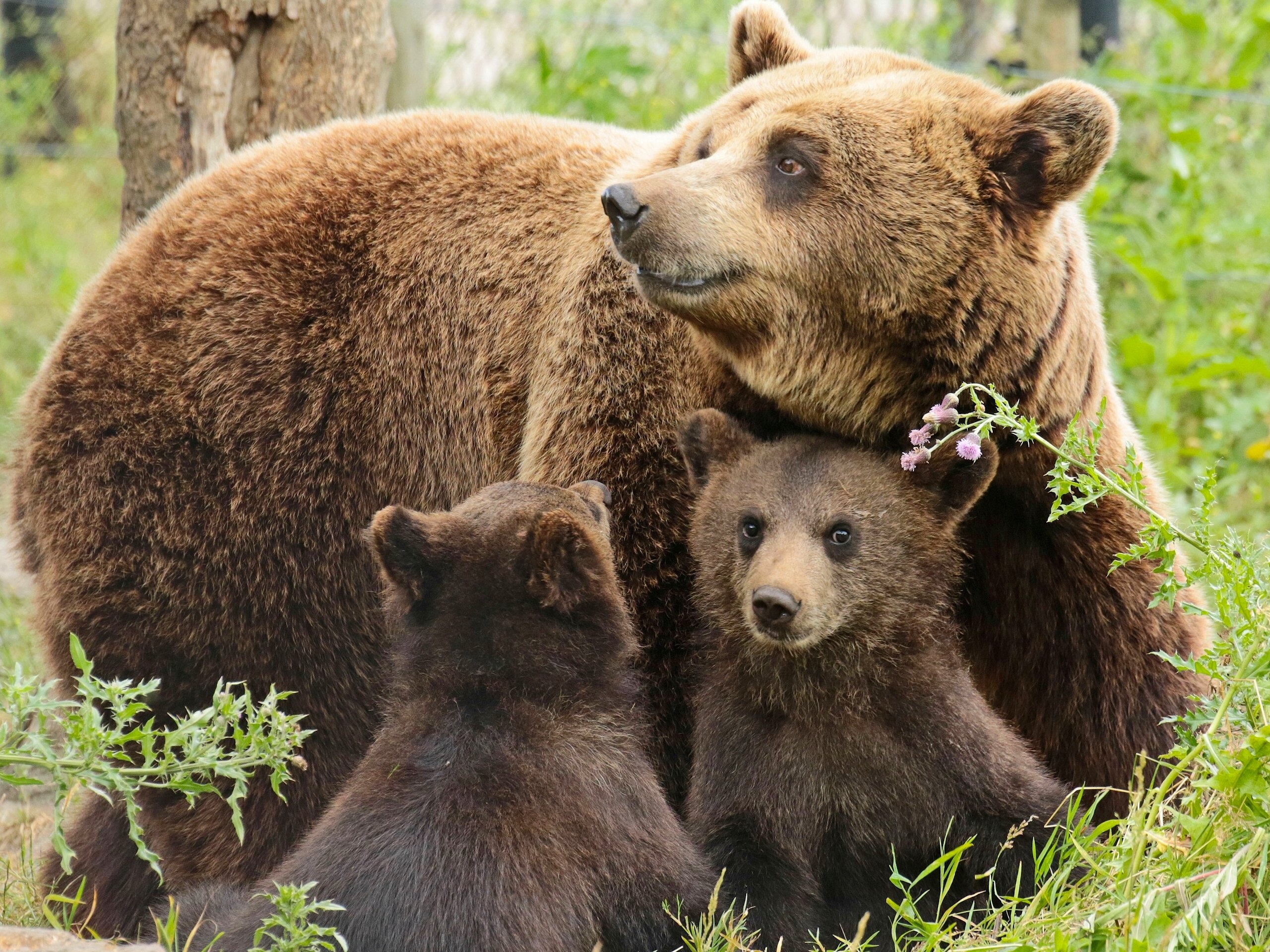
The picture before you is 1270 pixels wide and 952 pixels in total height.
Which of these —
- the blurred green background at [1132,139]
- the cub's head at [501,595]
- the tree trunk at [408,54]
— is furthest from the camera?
the blurred green background at [1132,139]

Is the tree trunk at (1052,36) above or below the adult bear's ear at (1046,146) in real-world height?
above

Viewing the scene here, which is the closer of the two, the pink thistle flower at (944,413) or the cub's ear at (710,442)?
the pink thistle flower at (944,413)

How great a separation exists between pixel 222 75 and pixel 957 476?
388cm

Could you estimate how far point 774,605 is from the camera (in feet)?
12.7

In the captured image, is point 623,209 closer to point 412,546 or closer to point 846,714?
point 412,546

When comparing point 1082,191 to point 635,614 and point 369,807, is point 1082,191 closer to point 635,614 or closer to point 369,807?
point 635,614

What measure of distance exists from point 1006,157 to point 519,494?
1758 millimetres

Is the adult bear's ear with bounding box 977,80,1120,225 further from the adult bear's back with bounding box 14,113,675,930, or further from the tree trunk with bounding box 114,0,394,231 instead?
the tree trunk with bounding box 114,0,394,231

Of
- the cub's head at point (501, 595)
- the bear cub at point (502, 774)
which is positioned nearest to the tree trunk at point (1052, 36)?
the bear cub at point (502, 774)

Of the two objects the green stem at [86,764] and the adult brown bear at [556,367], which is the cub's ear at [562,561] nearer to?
the adult brown bear at [556,367]

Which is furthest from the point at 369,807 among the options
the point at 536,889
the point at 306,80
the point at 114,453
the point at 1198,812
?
the point at 306,80

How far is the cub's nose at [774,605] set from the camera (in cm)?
387

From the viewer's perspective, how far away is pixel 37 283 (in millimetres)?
11695

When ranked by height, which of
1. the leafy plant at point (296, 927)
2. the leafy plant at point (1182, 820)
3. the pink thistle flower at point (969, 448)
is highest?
the pink thistle flower at point (969, 448)
